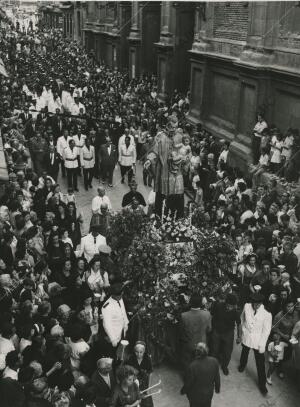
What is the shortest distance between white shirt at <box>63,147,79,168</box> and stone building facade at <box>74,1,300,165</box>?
462 centimetres

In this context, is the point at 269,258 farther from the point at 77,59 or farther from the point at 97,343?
the point at 77,59

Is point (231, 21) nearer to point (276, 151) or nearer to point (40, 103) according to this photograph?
point (276, 151)

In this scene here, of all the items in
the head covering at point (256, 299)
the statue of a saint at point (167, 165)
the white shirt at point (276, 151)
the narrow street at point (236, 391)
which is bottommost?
the narrow street at point (236, 391)

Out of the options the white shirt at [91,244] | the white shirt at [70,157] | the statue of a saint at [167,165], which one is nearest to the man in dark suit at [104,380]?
the white shirt at [91,244]

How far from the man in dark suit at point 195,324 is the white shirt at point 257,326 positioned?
539mm

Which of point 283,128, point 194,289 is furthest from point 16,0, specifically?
point 194,289

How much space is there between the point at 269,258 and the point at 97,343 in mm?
3821

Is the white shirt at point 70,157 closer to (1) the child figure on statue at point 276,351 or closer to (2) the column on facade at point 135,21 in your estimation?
(1) the child figure on statue at point 276,351

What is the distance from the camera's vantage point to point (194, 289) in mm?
8031

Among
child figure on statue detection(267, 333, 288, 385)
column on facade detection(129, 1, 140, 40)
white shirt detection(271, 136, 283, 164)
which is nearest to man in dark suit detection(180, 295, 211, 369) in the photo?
child figure on statue detection(267, 333, 288, 385)

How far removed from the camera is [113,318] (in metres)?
7.48

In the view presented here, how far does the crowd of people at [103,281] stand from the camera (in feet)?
20.3

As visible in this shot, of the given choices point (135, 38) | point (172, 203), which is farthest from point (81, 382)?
point (135, 38)

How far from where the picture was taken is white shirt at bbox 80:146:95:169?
15.8 m
